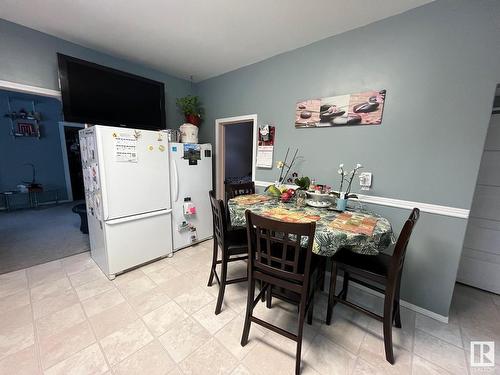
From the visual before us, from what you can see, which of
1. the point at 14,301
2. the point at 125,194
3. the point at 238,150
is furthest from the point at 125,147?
the point at 238,150

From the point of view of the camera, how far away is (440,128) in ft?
5.49

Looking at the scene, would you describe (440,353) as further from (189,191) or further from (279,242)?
(189,191)

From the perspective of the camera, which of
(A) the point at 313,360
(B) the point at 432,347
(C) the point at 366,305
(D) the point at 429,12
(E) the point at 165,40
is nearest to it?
(A) the point at 313,360

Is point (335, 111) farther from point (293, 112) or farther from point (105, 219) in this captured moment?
point (105, 219)

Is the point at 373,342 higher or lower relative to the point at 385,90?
lower

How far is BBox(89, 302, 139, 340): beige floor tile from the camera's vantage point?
1.60 meters

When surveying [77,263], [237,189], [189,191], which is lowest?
[77,263]

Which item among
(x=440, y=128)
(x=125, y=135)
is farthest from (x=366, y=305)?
(x=125, y=135)

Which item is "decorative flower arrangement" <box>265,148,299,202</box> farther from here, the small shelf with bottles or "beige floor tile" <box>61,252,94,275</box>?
the small shelf with bottles

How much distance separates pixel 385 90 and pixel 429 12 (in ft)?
2.01

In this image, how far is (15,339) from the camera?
1501 millimetres

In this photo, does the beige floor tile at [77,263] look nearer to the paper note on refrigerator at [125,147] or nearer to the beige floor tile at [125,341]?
the beige floor tile at [125,341]

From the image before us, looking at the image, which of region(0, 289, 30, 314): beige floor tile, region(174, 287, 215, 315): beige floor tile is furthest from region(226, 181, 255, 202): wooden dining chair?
region(0, 289, 30, 314): beige floor tile

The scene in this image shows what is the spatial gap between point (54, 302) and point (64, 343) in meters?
0.62
